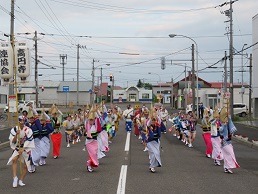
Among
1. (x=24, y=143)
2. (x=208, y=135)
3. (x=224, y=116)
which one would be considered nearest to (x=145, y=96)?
(x=208, y=135)

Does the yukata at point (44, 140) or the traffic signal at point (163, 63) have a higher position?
the traffic signal at point (163, 63)

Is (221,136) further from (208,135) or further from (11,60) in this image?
(11,60)

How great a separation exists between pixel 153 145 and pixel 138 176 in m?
1.39

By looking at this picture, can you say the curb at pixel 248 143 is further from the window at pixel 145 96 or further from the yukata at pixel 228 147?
the window at pixel 145 96

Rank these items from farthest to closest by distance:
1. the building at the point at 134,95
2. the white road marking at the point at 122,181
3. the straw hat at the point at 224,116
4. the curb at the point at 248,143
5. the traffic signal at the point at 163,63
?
the building at the point at 134,95 → the traffic signal at the point at 163,63 → the curb at the point at 248,143 → the straw hat at the point at 224,116 → the white road marking at the point at 122,181

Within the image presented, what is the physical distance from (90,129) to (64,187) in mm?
3387

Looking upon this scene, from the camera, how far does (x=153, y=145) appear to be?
43.2ft

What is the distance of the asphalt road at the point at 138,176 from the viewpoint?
10.2 metres

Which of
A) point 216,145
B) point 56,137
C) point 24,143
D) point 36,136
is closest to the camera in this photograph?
point 24,143

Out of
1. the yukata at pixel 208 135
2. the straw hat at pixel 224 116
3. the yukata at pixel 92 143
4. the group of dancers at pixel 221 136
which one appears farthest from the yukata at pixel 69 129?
the straw hat at pixel 224 116

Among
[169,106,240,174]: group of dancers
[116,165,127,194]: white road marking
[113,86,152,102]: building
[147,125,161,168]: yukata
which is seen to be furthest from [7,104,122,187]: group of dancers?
[113,86,152,102]: building

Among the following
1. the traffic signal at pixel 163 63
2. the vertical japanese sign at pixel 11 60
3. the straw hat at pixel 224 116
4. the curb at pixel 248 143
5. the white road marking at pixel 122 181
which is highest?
the traffic signal at pixel 163 63

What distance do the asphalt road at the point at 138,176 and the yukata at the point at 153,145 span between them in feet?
1.05

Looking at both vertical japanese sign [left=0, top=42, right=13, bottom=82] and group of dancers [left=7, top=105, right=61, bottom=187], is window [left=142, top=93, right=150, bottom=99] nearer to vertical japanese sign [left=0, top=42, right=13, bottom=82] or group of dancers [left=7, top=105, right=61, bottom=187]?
group of dancers [left=7, top=105, right=61, bottom=187]
